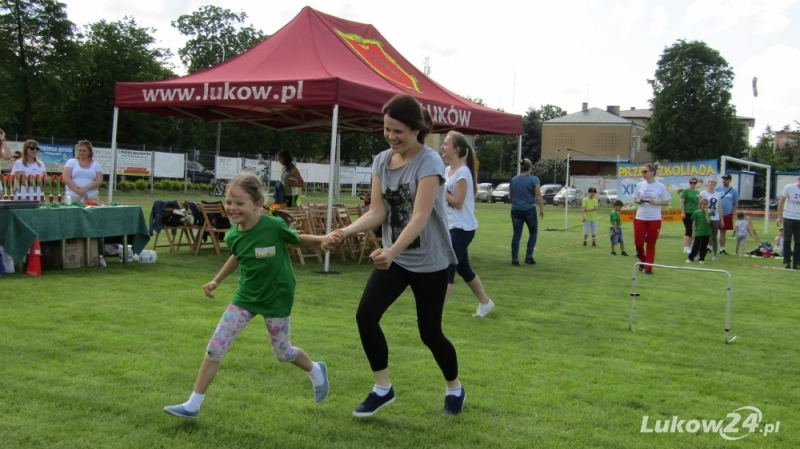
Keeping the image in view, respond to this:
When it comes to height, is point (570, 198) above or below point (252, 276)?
above

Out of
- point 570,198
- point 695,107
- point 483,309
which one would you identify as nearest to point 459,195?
point 483,309

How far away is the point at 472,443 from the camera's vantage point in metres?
4.11

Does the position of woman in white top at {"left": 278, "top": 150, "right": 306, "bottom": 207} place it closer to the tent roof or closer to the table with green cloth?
the tent roof

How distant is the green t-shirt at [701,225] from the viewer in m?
15.3

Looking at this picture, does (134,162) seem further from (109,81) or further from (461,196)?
(461,196)

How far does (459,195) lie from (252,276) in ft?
11.3

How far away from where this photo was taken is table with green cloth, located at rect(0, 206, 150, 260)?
947 cm

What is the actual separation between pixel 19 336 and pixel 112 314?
1.16 metres

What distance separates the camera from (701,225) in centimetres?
1538

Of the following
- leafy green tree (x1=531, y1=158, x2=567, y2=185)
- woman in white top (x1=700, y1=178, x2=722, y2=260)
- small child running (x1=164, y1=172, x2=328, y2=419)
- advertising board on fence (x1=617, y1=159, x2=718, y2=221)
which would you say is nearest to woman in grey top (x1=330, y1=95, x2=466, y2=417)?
small child running (x1=164, y1=172, x2=328, y2=419)

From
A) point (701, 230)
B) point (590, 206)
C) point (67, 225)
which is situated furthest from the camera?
point (590, 206)

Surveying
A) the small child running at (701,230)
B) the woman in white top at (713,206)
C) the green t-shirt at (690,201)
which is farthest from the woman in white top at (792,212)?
the green t-shirt at (690,201)

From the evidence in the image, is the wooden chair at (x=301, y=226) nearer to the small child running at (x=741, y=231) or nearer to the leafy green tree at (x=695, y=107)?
the small child running at (x=741, y=231)

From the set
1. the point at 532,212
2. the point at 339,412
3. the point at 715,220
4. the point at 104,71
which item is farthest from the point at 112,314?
the point at 104,71
